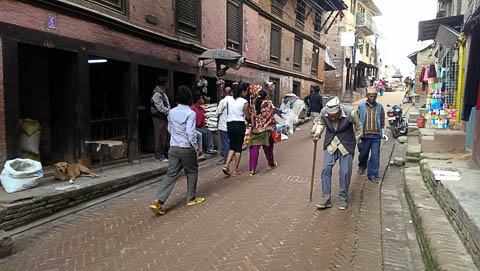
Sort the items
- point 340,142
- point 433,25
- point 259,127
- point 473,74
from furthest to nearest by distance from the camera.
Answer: point 433,25, point 259,127, point 473,74, point 340,142

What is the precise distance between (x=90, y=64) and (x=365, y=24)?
103 feet

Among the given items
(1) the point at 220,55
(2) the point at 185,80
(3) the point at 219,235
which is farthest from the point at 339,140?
(2) the point at 185,80

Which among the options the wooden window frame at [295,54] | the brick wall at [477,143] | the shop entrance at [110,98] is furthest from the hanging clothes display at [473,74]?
the wooden window frame at [295,54]

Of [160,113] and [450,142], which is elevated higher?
[160,113]

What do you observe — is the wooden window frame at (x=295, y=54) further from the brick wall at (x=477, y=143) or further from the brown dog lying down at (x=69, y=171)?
the brown dog lying down at (x=69, y=171)

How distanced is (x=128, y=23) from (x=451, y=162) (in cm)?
743

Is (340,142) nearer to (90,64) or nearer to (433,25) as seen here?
(433,25)

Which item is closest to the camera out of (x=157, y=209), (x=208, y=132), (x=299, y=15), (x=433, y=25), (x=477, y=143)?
(x=157, y=209)

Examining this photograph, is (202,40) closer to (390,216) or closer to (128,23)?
(128,23)

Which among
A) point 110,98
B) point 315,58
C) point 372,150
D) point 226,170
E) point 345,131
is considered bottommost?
point 226,170

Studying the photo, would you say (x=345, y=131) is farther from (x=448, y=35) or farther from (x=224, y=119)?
(x=448, y=35)

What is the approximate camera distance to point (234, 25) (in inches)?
549

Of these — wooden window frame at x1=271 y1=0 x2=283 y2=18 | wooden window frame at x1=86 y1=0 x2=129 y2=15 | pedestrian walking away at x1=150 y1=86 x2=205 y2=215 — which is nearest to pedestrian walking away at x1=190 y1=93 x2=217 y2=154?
wooden window frame at x1=86 y1=0 x2=129 y2=15

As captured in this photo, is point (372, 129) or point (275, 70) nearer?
point (372, 129)
